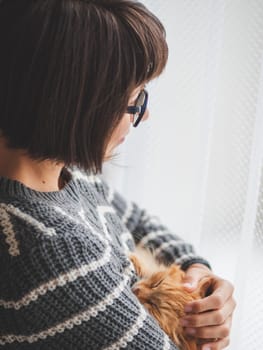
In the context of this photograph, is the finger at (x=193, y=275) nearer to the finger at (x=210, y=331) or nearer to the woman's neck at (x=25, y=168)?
the finger at (x=210, y=331)

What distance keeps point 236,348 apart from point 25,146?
567mm

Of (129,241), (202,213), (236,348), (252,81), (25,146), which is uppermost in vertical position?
(252,81)

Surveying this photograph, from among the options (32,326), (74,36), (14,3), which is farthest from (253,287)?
(14,3)

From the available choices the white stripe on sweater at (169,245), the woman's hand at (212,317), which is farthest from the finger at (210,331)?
the white stripe on sweater at (169,245)

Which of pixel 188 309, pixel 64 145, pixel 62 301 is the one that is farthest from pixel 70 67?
pixel 188 309

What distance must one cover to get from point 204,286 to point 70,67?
0.50 meters

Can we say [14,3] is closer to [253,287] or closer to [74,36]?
[74,36]

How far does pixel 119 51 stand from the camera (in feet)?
2.34

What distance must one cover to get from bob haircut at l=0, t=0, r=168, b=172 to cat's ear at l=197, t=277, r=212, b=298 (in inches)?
14.0

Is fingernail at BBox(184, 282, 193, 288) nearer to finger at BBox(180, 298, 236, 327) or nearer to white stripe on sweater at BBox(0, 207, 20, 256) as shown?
finger at BBox(180, 298, 236, 327)

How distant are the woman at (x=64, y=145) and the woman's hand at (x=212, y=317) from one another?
0.07 metres

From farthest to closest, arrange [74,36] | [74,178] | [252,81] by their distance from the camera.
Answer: [74,178] → [252,81] → [74,36]

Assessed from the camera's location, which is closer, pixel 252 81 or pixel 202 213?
pixel 252 81

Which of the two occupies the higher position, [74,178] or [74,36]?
[74,36]
